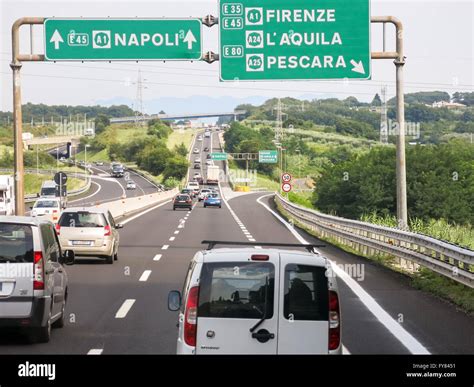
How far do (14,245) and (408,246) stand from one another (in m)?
12.9

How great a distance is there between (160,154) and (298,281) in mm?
156988

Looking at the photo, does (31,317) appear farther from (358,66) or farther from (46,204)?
(46,204)

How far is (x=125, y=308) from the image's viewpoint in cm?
1487

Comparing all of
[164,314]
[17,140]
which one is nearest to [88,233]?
[17,140]

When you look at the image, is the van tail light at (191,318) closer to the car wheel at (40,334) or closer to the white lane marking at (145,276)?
the car wheel at (40,334)

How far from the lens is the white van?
753cm

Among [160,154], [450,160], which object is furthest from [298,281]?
[160,154]

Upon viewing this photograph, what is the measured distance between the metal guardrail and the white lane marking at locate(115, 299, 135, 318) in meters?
5.89

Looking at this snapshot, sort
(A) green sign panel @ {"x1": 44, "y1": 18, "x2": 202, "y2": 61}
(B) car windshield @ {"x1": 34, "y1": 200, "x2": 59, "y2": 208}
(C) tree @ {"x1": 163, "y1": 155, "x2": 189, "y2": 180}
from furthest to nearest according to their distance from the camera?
1. (C) tree @ {"x1": 163, "y1": 155, "x2": 189, "y2": 180}
2. (B) car windshield @ {"x1": 34, "y1": 200, "x2": 59, "y2": 208}
3. (A) green sign panel @ {"x1": 44, "y1": 18, "x2": 202, "y2": 61}

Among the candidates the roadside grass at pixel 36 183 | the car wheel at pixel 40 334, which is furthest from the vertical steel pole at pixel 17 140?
the roadside grass at pixel 36 183

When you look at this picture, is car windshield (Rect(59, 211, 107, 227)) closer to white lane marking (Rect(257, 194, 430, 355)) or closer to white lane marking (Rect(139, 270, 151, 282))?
white lane marking (Rect(139, 270, 151, 282))

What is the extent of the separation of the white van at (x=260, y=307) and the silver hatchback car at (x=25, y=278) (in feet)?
13.9
